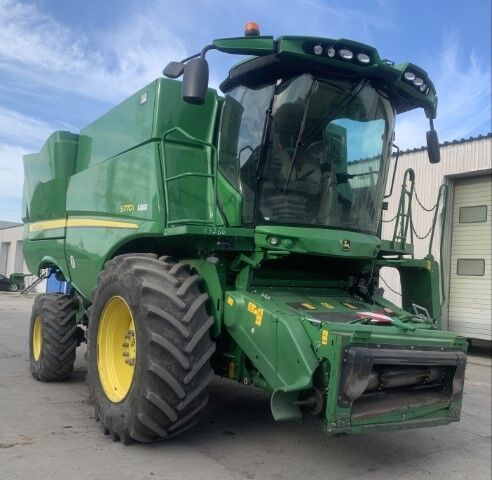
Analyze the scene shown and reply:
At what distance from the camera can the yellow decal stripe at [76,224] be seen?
532cm

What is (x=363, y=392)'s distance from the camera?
3.69m

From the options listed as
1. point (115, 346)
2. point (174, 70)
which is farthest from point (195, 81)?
point (115, 346)

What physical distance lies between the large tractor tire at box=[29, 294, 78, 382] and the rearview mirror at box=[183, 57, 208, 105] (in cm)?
374

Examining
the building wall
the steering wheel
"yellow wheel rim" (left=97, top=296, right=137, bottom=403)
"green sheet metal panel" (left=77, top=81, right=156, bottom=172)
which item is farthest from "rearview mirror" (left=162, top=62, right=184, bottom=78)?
the building wall

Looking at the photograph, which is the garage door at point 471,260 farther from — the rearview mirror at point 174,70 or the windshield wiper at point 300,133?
the rearview mirror at point 174,70

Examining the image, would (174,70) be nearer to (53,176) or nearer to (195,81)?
(195,81)

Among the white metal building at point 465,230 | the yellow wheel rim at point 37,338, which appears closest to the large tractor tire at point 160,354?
the yellow wheel rim at point 37,338

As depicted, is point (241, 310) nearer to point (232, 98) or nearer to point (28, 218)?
point (232, 98)

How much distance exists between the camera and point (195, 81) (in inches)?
157

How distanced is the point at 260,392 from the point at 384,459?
7.75ft

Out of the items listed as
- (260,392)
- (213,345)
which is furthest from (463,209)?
(213,345)

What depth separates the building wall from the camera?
40106 millimetres

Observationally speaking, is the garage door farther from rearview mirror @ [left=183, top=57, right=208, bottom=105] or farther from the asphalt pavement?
rearview mirror @ [left=183, top=57, right=208, bottom=105]

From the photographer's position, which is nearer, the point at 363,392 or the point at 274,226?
the point at 363,392
